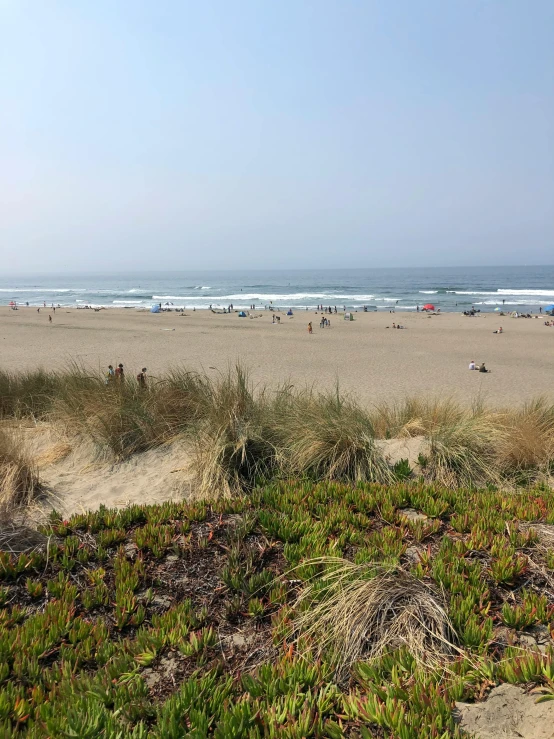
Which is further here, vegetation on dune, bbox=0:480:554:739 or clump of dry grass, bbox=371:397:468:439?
clump of dry grass, bbox=371:397:468:439

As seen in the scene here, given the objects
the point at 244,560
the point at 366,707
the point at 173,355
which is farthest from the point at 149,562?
the point at 173,355

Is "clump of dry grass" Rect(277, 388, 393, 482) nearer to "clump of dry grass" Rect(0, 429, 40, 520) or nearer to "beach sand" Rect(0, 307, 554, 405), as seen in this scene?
"clump of dry grass" Rect(0, 429, 40, 520)

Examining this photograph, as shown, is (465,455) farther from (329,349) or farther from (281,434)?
(329,349)

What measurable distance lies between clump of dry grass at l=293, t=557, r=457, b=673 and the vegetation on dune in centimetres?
1

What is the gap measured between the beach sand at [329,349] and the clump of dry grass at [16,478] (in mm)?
5556

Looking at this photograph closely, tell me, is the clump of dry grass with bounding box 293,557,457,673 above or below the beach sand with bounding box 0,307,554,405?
above

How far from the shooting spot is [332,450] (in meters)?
5.45

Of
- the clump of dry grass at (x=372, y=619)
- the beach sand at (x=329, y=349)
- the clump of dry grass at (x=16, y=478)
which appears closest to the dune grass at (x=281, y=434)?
the clump of dry grass at (x=16, y=478)

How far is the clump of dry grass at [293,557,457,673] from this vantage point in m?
2.31

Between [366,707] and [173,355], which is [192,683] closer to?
[366,707]

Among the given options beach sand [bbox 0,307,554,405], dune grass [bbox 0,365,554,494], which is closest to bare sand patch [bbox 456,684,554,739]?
dune grass [bbox 0,365,554,494]

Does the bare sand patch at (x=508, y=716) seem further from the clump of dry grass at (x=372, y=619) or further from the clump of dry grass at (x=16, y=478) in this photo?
the clump of dry grass at (x=16, y=478)

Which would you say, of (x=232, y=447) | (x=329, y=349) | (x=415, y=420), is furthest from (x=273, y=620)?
(x=329, y=349)

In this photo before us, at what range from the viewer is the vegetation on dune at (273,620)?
6.38ft
